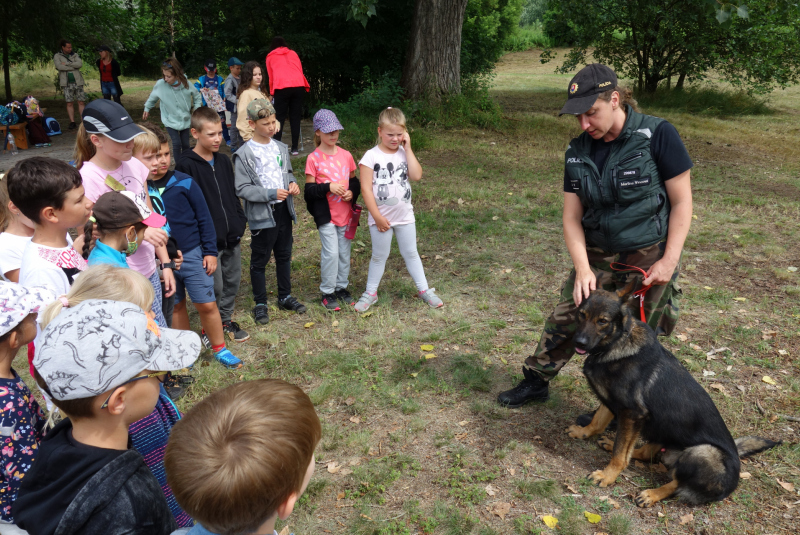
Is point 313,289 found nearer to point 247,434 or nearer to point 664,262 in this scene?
point 664,262

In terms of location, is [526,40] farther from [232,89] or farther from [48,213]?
[48,213]

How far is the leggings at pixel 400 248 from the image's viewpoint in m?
5.48

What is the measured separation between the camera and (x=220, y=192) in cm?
475

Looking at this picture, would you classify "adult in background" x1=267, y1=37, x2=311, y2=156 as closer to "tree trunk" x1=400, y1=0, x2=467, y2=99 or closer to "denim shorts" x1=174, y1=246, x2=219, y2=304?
"tree trunk" x1=400, y1=0, x2=467, y2=99

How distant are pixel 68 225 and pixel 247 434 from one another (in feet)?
7.62

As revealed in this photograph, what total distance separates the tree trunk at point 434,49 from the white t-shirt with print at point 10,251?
11.2 m

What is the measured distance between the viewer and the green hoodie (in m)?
10.1

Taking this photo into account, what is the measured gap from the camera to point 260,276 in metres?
5.46

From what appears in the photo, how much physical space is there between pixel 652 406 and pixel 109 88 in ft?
52.7

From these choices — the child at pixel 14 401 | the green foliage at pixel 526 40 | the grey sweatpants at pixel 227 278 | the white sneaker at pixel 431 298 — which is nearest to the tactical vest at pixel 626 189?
the white sneaker at pixel 431 298

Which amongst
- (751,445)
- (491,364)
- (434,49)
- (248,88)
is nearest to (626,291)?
(751,445)

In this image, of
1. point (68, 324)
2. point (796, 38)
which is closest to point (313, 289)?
point (68, 324)

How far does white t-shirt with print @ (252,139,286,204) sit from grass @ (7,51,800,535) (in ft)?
4.56

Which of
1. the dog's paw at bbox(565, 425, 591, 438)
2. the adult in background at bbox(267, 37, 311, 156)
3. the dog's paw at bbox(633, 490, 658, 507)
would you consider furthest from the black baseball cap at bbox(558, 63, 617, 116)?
the adult in background at bbox(267, 37, 311, 156)
